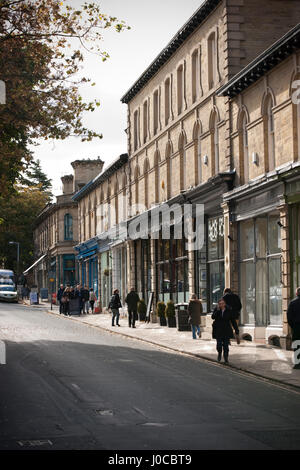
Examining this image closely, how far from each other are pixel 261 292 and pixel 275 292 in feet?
4.15

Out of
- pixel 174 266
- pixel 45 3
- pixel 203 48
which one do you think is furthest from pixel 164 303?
pixel 45 3

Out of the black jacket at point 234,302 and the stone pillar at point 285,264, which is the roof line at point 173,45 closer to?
the stone pillar at point 285,264

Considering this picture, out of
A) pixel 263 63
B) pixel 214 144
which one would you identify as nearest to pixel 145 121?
pixel 214 144

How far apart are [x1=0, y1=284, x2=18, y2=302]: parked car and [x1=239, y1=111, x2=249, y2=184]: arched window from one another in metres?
44.1

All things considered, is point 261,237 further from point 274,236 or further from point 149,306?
point 149,306

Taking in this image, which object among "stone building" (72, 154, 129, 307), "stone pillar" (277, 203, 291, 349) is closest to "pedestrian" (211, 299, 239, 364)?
"stone pillar" (277, 203, 291, 349)

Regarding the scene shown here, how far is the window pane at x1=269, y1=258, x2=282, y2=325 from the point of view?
79.6 ft

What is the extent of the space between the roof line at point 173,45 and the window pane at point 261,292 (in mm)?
10472

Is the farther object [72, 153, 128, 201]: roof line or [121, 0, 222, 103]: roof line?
[72, 153, 128, 201]: roof line

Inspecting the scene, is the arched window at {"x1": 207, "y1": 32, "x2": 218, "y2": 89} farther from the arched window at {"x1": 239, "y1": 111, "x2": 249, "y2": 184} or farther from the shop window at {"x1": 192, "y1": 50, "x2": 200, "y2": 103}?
the arched window at {"x1": 239, "y1": 111, "x2": 249, "y2": 184}

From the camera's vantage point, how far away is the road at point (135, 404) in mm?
9945

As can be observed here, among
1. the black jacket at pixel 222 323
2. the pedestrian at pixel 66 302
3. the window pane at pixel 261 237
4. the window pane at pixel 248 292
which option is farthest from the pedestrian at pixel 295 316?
the pedestrian at pixel 66 302
